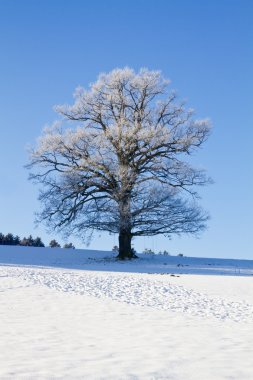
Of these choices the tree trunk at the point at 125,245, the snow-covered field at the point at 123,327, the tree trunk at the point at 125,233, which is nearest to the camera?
the snow-covered field at the point at 123,327

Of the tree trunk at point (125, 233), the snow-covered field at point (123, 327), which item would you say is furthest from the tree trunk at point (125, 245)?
the snow-covered field at point (123, 327)

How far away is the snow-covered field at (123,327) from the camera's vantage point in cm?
652

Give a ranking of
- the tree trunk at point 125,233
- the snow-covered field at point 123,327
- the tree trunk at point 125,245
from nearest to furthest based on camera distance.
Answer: the snow-covered field at point 123,327 → the tree trunk at point 125,233 → the tree trunk at point 125,245

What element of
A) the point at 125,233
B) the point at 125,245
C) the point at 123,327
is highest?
the point at 125,233

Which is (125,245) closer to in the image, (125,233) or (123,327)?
(125,233)

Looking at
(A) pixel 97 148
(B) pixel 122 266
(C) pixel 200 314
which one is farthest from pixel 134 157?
(C) pixel 200 314

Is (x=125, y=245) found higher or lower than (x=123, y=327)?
higher

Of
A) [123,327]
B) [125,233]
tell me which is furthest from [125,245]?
[123,327]

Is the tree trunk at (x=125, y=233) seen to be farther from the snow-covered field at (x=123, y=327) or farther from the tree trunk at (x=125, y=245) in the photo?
the snow-covered field at (x=123, y=327)

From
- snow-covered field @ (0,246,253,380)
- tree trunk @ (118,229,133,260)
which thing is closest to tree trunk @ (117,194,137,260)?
tree trunk @ (118,229,133,260)

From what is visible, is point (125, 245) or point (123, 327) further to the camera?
point (125, 245)

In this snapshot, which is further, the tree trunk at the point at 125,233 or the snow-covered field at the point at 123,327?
the tree trunk at the point at 125,233

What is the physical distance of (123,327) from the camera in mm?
9836

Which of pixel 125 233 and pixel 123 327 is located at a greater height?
pixel 125 233
